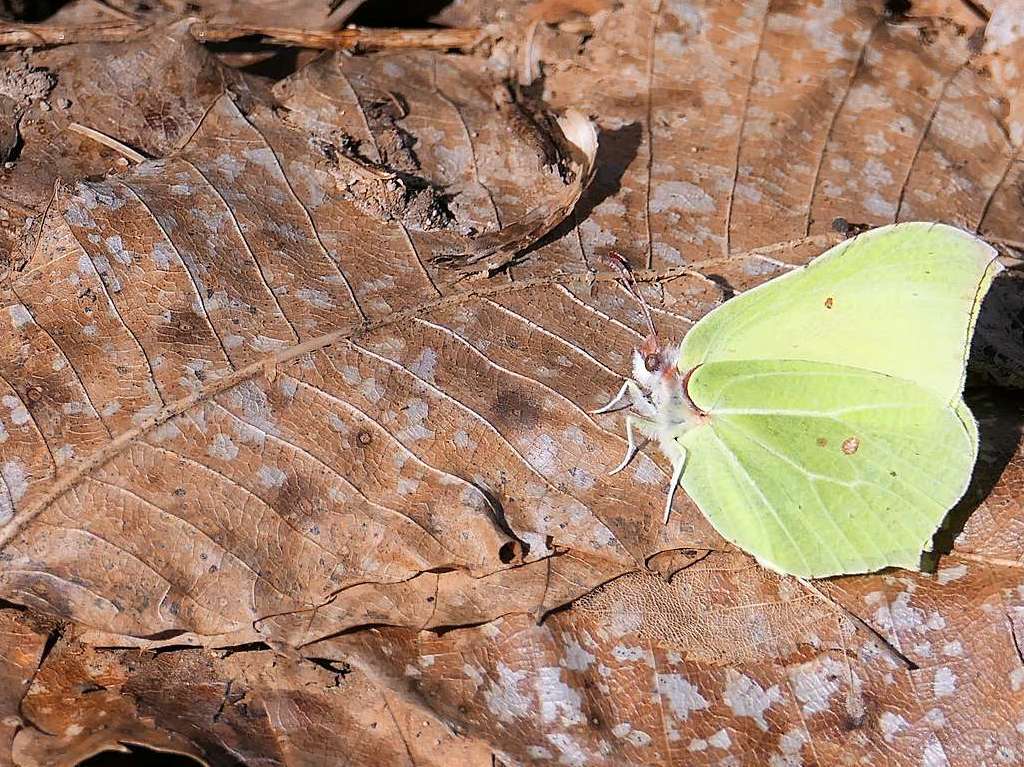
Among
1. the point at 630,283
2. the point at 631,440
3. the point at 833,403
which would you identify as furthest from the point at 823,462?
the point at 630,283

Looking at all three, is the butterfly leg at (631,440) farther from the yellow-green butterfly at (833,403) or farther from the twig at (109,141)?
the twig at (109,141)

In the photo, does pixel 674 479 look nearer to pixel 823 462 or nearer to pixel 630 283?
pixel 823 462

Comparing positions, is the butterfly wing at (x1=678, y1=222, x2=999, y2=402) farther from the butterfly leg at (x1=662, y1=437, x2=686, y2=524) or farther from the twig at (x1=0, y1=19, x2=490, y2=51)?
the twig at (x1=0, y1=19, x2=490, y2=51)

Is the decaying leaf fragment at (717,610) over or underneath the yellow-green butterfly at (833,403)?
underneath

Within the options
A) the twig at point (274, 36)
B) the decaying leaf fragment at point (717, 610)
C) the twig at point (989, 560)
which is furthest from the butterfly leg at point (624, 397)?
the twig at point (274, 36)

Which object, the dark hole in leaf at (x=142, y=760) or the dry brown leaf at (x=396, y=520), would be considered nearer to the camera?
the dry brown leaf at (x=396, y=520)

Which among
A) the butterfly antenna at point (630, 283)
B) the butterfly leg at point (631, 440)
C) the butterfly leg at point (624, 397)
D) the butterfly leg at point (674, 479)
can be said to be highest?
the butterfly antenna at point (630, 283)

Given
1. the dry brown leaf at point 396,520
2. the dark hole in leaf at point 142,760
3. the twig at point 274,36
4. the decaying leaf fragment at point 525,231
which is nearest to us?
the dry brown leaf at point 396,520

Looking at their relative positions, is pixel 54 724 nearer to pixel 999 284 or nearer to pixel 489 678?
pixel 489 678
